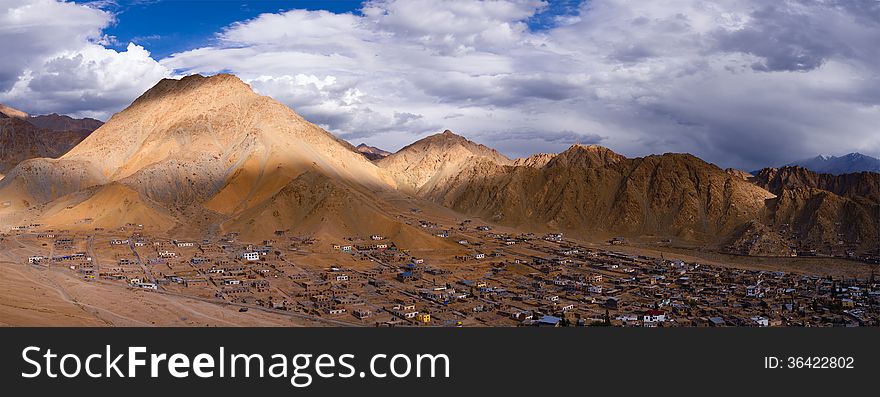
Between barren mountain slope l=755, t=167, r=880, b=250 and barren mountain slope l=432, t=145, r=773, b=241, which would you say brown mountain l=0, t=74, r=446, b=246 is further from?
barren mountain slope l=755, t=167, r=880, b=250

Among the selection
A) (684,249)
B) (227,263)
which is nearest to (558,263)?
(684,249)

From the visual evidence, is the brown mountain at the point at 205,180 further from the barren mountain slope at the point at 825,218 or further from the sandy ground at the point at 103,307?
the barren mountain slope at the point at 825,218

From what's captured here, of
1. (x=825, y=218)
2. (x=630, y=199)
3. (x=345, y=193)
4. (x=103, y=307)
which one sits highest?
(x=345, y=193)

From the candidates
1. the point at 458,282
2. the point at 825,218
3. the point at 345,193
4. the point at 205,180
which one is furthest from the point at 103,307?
the point at 825,218

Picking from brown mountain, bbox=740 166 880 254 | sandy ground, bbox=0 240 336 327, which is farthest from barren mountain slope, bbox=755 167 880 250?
sandy ground, bbox=0 240 336 327

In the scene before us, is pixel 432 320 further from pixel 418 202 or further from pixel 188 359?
pixel 418 202

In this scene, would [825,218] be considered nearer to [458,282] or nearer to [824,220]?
[824,220]
